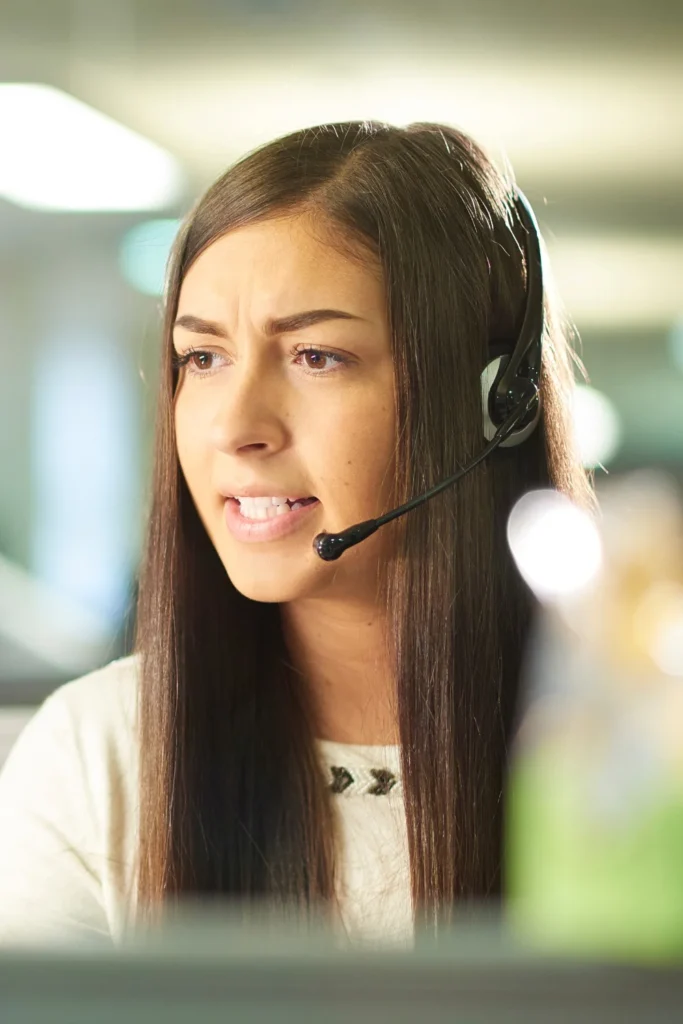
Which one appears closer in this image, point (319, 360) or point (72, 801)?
point (319, 360)

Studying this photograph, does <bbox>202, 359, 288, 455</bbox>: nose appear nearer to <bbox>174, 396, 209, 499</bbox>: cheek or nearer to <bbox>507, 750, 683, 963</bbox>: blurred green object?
<bbox>174, 396, 209, 499</bbox>: cheek

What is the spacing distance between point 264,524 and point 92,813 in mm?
288

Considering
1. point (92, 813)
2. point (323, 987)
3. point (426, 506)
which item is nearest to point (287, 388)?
point (426, 506)

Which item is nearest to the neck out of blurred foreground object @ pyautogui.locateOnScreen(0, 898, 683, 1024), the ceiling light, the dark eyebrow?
the dark eyebrow

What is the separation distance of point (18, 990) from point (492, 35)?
1.99 feet

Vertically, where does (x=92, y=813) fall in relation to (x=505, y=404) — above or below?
below

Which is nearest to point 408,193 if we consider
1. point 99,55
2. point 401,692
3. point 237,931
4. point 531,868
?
point 99,55

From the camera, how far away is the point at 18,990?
0.93 ft

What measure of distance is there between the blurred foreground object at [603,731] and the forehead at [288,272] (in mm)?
201

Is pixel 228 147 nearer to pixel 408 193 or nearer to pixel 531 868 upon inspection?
pixel 408 193

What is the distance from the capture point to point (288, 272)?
73cm

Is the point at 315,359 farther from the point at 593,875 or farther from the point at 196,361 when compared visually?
the point at 593,875

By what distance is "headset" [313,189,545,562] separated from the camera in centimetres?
75

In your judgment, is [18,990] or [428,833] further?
[428,833]
